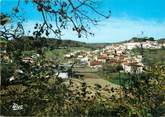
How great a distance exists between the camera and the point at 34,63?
4371 millimetres

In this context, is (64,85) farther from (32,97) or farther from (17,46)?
(17,46)

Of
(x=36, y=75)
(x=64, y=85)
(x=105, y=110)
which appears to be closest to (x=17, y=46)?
(x=36, y=75)

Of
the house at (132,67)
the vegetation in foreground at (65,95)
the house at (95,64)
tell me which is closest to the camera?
the vegetation in foreground at (65,95)

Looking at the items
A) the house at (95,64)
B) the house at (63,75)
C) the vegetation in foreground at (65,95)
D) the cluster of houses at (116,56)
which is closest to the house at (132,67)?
the cluster of houses at (116,56)

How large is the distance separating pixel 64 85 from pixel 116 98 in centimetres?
62

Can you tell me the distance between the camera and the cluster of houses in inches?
176

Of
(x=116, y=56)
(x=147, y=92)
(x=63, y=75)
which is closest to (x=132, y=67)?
(x=116, y=56)

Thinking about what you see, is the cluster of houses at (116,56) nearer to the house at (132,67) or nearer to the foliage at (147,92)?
the house at (132,67)

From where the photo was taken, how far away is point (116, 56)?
469 centimetres

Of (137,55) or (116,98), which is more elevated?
(137,55)

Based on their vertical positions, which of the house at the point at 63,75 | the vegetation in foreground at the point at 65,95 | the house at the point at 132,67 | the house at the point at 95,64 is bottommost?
the vegetation in foreground at the point at 65,95

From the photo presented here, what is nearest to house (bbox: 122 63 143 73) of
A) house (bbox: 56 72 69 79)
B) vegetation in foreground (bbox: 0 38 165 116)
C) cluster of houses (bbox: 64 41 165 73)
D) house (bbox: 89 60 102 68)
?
cluster of houses (bbox: 64 41 165 73)

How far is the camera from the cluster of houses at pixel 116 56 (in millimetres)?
4480

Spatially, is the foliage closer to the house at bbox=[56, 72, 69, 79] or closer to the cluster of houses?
the cluster of houses
